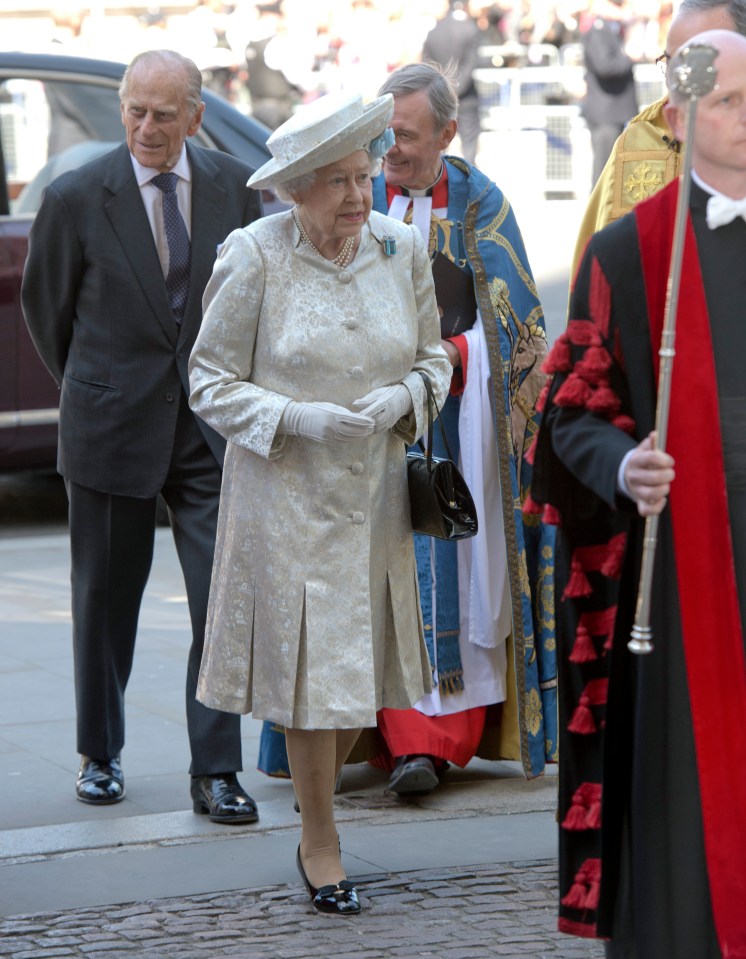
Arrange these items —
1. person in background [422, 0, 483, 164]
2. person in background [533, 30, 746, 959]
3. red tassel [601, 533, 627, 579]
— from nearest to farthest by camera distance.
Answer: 1. person in background [533, 30, 746, 959]
2. red tassel [601, 533, 627, 579]
3. person in background [422, 0, 483, 164]

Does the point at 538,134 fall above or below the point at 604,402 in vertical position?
above

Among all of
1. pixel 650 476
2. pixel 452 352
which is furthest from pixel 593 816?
pixel 452 352

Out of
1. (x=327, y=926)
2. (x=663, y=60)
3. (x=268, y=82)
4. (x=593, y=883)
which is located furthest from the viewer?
(x=268, y=82)

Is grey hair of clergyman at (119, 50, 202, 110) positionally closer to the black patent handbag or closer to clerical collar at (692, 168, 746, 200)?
Result: the black patent handbag

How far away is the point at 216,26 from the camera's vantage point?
930 inches

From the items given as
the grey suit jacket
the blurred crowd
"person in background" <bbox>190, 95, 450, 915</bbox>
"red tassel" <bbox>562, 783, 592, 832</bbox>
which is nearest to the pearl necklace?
"person in background" <bbox>190, 95, 450, 915</bbox>

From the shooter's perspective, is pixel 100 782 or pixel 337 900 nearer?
pixel 337 900

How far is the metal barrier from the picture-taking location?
2077 cm

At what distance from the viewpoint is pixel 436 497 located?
4.28m

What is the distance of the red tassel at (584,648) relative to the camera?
3.29m

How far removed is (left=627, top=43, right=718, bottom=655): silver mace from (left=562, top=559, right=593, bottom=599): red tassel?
247mm

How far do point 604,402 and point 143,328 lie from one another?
2.07m

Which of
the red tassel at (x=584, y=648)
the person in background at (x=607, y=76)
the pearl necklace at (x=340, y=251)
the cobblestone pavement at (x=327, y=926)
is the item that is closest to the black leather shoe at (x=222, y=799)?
the cobblestone pavement at (x=327, y=926)

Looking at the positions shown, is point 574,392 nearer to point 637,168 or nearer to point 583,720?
point 583,720
